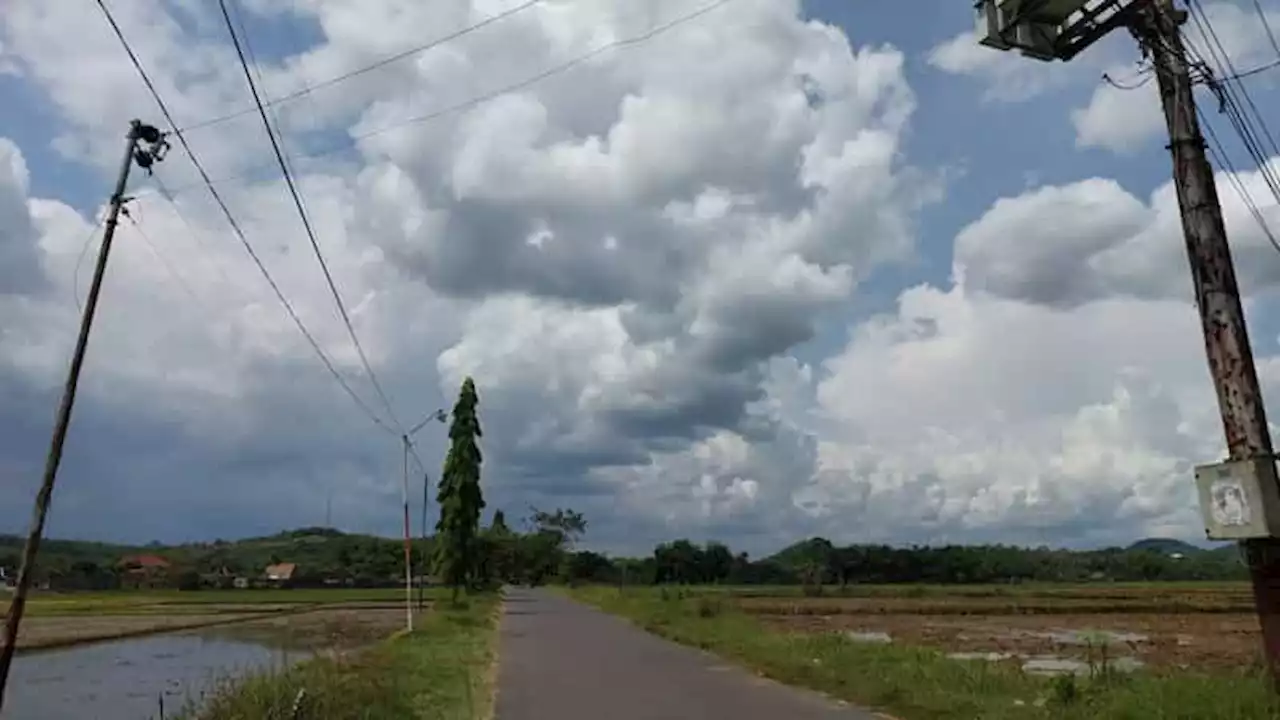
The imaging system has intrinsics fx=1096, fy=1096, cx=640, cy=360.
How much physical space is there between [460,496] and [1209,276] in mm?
48011

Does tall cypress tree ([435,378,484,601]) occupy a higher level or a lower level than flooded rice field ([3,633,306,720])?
higher

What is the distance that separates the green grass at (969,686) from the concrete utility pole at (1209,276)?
2.53ft

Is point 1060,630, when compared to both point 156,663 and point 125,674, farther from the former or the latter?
point 125,674

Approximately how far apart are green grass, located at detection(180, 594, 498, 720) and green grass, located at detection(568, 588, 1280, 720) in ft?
17.4

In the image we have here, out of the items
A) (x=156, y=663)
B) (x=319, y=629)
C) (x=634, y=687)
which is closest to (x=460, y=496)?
(x=319, y=629)

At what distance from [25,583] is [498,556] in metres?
107

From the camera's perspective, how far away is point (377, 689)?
1332 cm

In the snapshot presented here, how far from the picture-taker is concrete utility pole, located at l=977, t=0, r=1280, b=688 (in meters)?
8.95

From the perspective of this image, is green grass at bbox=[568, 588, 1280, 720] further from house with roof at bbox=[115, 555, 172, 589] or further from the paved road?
house with roof at bbox=[115, 555, 172, 589]

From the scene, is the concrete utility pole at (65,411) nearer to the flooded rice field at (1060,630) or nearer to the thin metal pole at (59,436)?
the thin metal pole at (59,436)

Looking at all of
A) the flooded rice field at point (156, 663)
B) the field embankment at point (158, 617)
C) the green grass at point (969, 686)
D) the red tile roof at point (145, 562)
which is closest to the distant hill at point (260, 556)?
the red tile roof at point (145, 562)

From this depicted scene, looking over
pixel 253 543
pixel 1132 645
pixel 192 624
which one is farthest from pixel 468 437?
pixel 253 543

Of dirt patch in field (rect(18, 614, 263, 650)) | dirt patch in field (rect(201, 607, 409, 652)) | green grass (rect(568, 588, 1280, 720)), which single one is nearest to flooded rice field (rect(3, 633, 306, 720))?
dirt patch in field (rect(201, 607, 409, 652))

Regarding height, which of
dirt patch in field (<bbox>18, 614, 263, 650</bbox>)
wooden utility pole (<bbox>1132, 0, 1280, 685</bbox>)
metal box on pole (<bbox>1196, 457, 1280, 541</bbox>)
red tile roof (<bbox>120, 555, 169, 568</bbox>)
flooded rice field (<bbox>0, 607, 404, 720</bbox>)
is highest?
red tile roof (<bbox>120, 555, 169, 568</bbox>)
